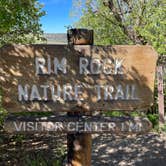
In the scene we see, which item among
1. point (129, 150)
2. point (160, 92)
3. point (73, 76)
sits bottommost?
point (129, 150)

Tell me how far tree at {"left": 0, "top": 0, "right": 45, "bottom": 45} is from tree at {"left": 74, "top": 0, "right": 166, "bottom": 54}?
327 cm

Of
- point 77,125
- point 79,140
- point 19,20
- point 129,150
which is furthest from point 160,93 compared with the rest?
point 77,125

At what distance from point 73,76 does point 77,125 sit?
43 cm

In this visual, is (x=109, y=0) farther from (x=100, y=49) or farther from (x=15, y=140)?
(x=100, y=49)

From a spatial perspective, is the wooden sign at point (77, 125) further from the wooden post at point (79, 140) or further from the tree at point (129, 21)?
the tree at point (129, 21)

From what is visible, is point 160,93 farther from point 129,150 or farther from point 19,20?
point 19,20

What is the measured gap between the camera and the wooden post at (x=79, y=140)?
9.77ft

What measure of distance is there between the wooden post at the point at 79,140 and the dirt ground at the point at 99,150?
3.85m

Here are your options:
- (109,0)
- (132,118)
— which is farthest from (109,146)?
A: (109,0)

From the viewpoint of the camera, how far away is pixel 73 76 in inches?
113

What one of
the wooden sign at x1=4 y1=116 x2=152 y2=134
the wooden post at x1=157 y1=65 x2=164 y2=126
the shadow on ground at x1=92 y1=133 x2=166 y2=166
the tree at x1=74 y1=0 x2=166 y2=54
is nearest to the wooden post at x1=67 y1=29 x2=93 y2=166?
the wooden sign at x1=4 y1=116 x2=152 y2=134

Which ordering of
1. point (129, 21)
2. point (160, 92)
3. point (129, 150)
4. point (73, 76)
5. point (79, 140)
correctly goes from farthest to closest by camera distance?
point (129, 21), point (160, 92), point (129, 150), point (79, 140), point (73, 76)

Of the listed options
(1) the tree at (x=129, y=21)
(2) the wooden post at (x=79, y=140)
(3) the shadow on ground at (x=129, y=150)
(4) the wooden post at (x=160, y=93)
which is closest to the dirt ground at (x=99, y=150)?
(3) the shadow on ground at (x=129, y=150)

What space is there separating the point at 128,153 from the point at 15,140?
3325 mm
